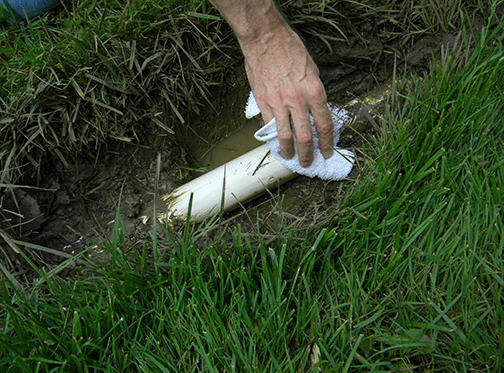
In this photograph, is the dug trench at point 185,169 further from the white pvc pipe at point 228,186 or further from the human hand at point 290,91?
the human hand at point 290,91

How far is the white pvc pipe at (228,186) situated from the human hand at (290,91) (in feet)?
0.37

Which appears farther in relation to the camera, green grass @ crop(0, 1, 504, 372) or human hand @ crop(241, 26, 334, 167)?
human hand @ crop(241, 26, 334, 167)

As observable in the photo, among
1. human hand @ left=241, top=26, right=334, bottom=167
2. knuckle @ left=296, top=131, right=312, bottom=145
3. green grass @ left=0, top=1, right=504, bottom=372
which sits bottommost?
green grass @ left=0, top=1, right=504, bottom=372

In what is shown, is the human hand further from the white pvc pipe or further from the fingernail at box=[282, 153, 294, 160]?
the white pvc pipe

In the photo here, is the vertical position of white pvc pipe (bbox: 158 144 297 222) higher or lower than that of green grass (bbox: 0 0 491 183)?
lower

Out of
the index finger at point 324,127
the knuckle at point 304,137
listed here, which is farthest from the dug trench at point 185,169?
the knuckle at point 304,137

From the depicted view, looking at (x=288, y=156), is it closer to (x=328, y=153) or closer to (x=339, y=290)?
(x=328, y=153)

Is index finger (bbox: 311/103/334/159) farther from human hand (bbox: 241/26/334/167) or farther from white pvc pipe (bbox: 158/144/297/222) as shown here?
white pvc pipe (bbox: 158/144/297/222)

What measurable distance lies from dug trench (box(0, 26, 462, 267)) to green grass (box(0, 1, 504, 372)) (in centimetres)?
24

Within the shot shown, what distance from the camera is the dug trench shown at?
172cm

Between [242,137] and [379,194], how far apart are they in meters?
0.95

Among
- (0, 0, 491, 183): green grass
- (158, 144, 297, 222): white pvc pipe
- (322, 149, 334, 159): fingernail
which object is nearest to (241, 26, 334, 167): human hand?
(322, 149, 334, 159): fingernail

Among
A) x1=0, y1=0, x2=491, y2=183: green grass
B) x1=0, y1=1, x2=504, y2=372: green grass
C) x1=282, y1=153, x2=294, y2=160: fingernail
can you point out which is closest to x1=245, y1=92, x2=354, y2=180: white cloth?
x1=282, y1=153, x2=294, y2=160: fingernail

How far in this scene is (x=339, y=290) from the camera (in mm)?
1327
